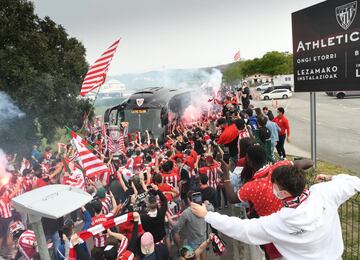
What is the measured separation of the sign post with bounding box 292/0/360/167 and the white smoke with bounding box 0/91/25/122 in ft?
40.0

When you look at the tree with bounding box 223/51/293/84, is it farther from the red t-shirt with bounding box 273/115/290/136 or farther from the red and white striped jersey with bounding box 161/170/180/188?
the red and white striped jersey with bounding box 161/170/180/188

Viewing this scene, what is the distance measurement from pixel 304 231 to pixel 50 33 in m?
18.4

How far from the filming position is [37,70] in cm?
1591

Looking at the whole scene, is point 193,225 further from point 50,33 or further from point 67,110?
point 50,33

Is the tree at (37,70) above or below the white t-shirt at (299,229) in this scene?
above

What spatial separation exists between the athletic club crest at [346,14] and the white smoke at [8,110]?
13.2 m

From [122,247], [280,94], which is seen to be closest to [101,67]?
[122,247]

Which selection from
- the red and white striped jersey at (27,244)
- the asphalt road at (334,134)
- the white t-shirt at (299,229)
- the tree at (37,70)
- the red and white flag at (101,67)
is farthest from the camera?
the tree at (37,70)

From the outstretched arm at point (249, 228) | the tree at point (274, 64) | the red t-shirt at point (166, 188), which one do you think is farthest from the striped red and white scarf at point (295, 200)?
the tree at point (274, 64)

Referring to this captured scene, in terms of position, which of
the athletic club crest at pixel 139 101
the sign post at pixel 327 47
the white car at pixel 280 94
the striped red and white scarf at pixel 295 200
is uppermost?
the sign post at pixel 327 47

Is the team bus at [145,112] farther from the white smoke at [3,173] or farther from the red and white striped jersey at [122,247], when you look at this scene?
the red and white striped jersey at [122,247]

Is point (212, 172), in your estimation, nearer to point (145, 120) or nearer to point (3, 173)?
point (3, 173)

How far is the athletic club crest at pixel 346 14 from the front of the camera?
296 inches

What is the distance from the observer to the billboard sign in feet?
25.3
